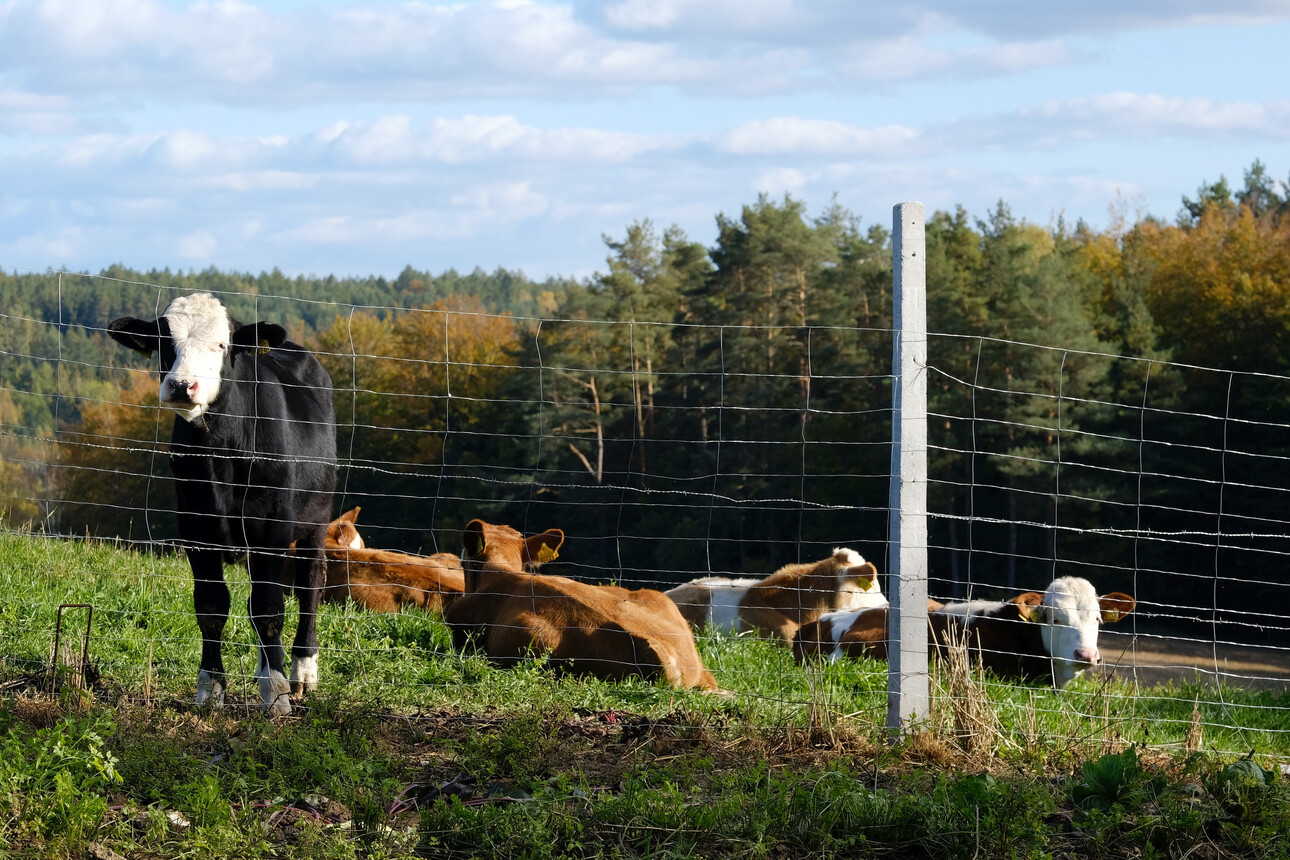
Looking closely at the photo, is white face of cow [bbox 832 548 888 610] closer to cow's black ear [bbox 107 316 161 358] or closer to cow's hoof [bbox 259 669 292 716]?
cow's hoof [bbox 259 669 292 716]

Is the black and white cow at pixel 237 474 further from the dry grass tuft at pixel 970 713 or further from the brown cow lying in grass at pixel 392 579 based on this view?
the dry grass tuft at pixel 970 713

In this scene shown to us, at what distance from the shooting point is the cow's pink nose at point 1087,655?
7889mm

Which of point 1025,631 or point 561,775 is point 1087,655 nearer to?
point 1025,631

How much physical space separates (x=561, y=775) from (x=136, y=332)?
3.04 m

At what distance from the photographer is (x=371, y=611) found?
795 centimetres

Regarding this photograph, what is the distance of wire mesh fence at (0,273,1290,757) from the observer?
573 centimetres

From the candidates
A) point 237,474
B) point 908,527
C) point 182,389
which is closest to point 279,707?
point 237,474

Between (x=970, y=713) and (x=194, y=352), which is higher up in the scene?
(x=194, y=352)

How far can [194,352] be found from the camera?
537 centimetres

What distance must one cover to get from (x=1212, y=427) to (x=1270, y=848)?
31.2 metres

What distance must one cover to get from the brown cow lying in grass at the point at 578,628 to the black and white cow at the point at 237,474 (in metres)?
1.06

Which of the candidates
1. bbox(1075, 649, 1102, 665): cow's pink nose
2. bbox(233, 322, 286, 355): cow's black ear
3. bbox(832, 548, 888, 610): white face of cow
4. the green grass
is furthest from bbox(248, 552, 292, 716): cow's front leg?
bbox(832, 548, 888, 610): white face of cow

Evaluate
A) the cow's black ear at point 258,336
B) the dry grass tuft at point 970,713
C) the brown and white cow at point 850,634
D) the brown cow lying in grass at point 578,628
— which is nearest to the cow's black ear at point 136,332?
the cow's black ear at point 258,336

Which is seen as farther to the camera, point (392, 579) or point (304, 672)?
point (392, 579)
